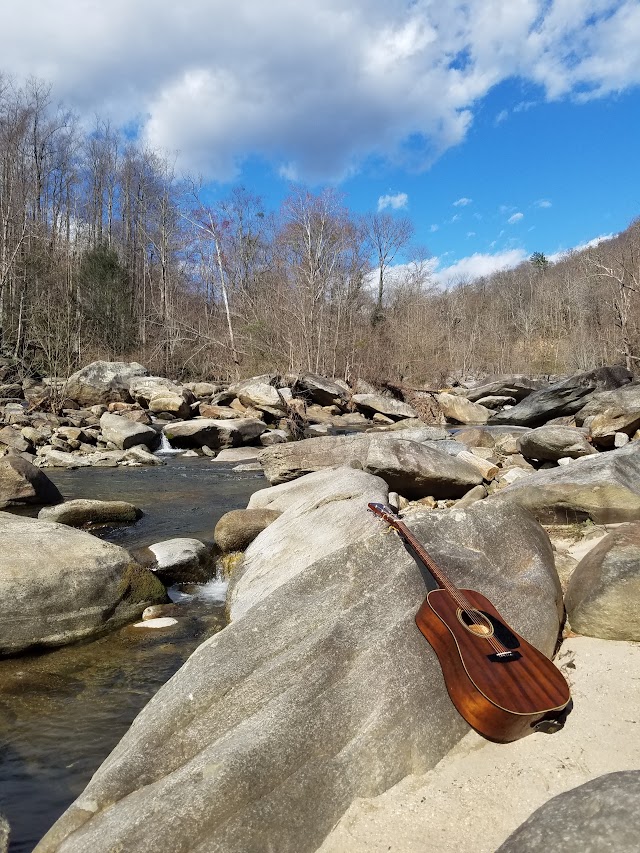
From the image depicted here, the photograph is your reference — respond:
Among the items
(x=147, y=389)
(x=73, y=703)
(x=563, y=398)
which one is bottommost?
(x=73, y=703)

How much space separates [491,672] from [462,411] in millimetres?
19750

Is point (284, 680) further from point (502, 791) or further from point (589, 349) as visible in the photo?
point (589, 349)

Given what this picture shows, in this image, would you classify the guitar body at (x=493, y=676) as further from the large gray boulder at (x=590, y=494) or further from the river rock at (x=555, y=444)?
the river rock at (x=555, y=444)

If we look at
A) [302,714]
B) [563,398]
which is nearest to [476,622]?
[302,714]

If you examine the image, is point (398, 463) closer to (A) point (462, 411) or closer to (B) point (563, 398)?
(B) point (563, 398)

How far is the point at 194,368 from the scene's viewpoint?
96.9ft

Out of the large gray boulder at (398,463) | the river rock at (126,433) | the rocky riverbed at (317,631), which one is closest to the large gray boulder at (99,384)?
the river rock at (126,433)

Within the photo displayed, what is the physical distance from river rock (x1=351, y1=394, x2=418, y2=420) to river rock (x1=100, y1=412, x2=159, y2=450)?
920cm

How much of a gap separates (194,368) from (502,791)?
28.6 m

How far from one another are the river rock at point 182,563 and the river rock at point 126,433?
29.1ft

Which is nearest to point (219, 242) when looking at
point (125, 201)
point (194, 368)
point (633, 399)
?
point (194, 368)

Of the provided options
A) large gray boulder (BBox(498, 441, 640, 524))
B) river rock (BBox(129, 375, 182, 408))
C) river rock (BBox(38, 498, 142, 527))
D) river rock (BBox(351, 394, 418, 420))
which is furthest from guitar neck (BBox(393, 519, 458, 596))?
river rock (BBox(351, 394, 418, 420))

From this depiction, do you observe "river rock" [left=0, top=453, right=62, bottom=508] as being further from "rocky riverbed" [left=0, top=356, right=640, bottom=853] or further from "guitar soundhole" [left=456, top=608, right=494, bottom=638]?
"guitar soundhole" [left=456, top=608, right=494, bottom=638]

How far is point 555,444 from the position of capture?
913 centimetres
